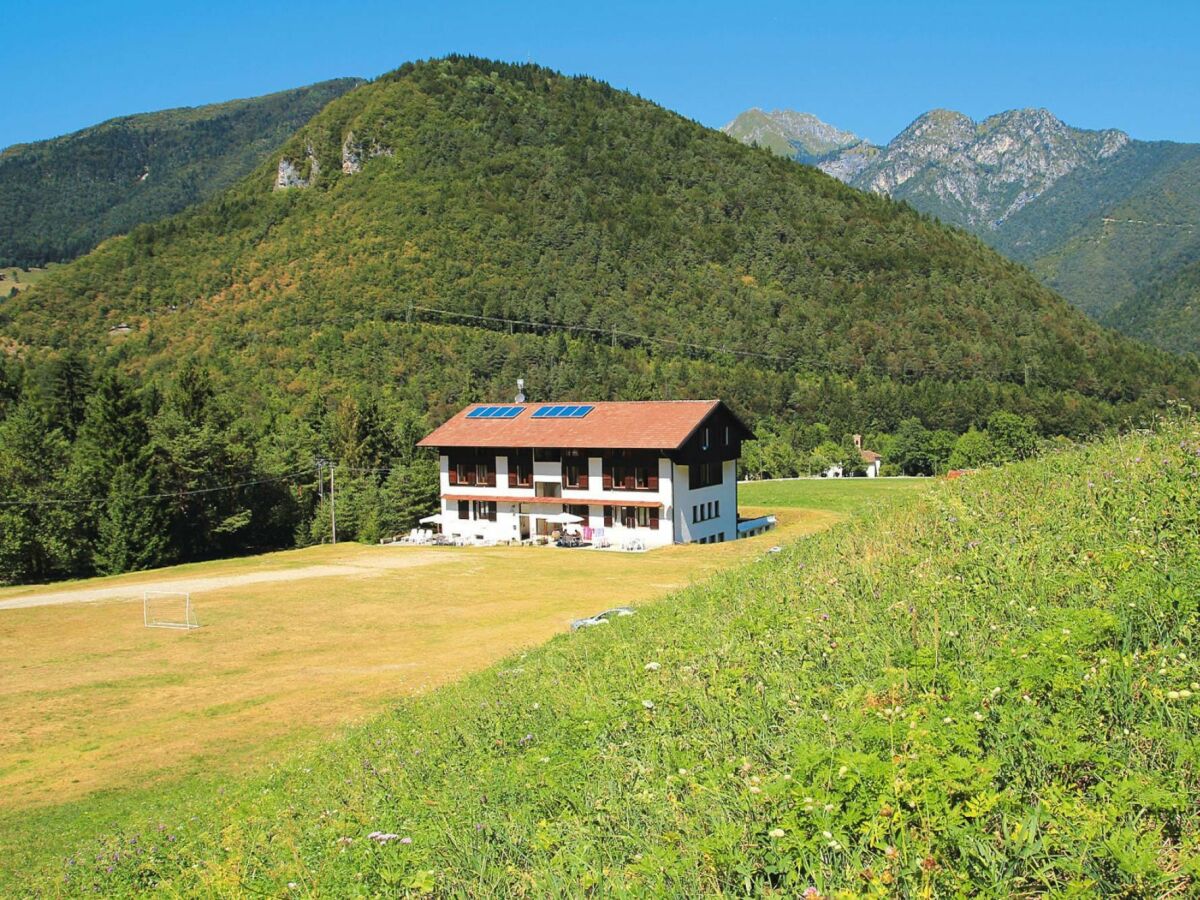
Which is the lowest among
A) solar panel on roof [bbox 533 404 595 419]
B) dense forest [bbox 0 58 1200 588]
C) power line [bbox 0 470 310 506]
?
power line [bbox 0 470 310 506]

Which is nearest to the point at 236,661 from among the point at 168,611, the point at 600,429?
the point at 168,611

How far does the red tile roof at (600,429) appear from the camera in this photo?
42.6m

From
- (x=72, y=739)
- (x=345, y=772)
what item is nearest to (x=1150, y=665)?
(x=345, y=772)

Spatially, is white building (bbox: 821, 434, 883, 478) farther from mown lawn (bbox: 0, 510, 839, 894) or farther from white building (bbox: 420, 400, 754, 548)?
mown lawn (bbox: 0, 510, 839, 894)

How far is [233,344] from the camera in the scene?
10562 centimetres

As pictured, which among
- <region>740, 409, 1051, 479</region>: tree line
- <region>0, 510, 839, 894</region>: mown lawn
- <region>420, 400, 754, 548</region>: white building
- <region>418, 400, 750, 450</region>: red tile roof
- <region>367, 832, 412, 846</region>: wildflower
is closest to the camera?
<region>367, 832, 412, 846</region>: wildflower

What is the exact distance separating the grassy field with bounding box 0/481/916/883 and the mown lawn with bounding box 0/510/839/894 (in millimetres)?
61

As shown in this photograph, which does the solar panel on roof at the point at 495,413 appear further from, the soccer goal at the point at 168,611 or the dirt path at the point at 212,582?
the soccer goal at the point at 168,611

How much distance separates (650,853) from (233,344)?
112662 mm

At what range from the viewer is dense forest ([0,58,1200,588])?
5819cm

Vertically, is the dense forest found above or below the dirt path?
above

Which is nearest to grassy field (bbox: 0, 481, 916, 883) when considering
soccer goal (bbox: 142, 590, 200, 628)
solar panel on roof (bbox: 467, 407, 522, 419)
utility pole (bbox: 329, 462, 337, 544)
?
soccer goal (bbox: 142, 590, 200, 628)

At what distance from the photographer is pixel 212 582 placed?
119ft

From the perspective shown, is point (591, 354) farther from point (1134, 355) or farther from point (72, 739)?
point (72, 739)
